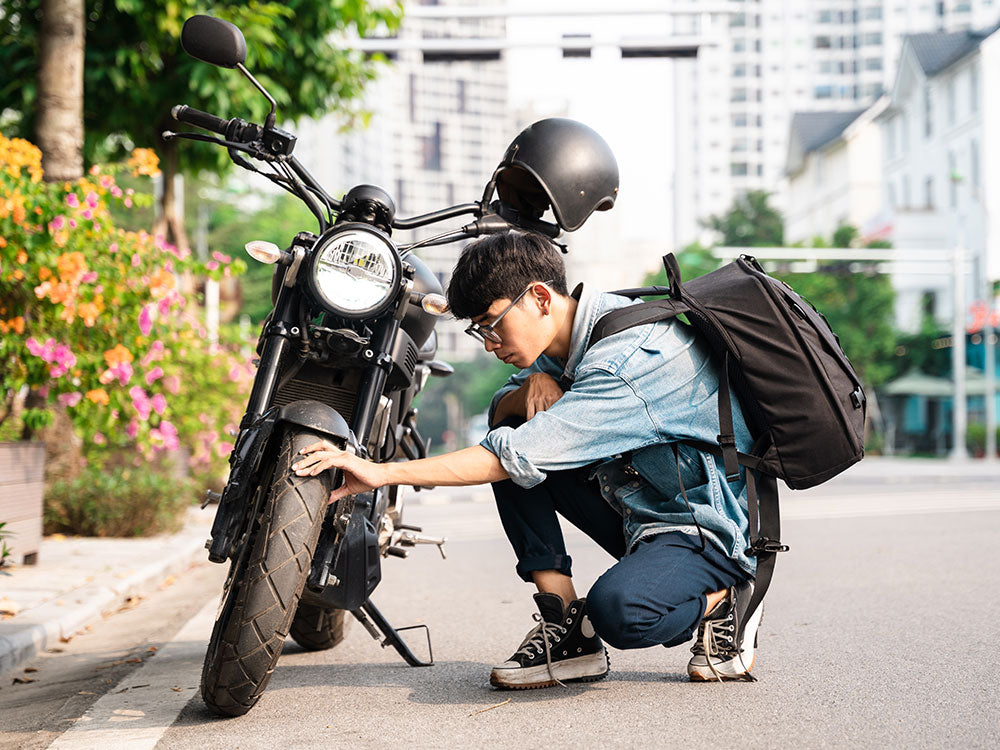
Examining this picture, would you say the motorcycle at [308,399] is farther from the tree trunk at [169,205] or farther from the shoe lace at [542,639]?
the tree trunk at [169,205]

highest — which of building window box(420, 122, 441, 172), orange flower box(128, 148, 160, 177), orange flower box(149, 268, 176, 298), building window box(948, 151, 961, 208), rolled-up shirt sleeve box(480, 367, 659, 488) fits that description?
building window box(420, 122, 441, 172)

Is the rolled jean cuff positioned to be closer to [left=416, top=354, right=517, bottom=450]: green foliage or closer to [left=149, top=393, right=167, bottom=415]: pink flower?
[left=149, top=393, right=167, bottom=415]: pink flower

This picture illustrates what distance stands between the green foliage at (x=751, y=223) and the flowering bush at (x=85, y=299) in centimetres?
6012

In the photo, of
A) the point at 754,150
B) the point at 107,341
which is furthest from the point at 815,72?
the point at 107,341

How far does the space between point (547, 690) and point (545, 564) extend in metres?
0.36

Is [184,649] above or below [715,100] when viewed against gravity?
below

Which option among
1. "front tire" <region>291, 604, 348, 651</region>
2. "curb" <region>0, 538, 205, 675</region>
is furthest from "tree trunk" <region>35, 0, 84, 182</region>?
"front tire" <region>291, 604, 348, 651</region>

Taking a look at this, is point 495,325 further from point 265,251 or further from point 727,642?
point 727,642

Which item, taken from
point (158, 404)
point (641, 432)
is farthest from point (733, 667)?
point (158, 404)

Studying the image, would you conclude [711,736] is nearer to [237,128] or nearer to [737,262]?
[737,262]

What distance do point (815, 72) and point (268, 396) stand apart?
120 m

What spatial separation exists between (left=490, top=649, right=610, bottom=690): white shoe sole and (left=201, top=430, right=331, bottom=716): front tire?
77cm

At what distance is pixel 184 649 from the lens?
5.06 m

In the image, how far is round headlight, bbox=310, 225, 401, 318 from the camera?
3.59m
